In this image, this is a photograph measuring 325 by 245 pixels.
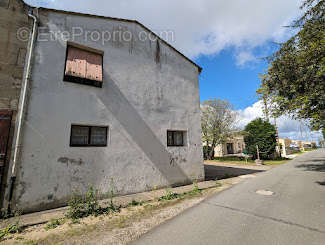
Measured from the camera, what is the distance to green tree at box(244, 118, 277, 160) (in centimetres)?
2012

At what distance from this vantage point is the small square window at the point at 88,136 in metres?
5.48

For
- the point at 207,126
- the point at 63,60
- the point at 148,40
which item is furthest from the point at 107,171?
the point at 207,126

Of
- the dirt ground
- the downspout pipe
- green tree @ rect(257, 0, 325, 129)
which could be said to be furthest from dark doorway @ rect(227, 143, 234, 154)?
the downspout pipe

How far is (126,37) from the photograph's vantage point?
23.4 ft

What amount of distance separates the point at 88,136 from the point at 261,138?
21967 millimetres

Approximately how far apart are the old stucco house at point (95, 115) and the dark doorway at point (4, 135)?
110 millimetres

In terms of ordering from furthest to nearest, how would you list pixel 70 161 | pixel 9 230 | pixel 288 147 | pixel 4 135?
pixel 288 147, pixel 70 161, pixel 4 135, pixel 9 230

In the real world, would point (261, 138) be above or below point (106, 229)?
above

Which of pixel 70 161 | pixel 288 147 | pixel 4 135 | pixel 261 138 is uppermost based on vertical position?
pixel 261 138

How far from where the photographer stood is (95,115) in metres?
5.79

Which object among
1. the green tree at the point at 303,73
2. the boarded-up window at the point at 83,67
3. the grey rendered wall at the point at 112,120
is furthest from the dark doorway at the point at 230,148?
the boarded-up window at the point at 83,67

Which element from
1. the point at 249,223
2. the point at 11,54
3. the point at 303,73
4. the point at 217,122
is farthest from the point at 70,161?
the point at 217,122

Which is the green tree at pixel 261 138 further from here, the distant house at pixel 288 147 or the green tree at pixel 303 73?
the distant house at pixel 288 147

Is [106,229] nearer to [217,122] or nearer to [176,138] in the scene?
[176,138]
